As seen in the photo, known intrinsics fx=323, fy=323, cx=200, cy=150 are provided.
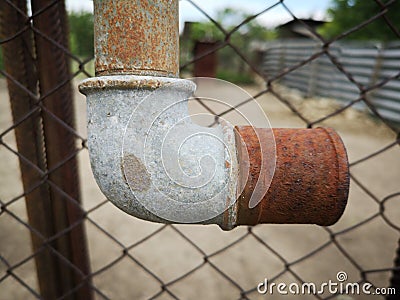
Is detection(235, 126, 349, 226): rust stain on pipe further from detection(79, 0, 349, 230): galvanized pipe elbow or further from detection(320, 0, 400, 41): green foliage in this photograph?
detection(320, 0, 400, 41): green foliage

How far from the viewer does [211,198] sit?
1.56 feet

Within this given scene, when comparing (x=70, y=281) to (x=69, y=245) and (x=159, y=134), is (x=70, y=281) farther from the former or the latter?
(x=159, y=134)

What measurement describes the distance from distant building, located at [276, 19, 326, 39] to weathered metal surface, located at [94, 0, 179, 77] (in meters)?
0.37

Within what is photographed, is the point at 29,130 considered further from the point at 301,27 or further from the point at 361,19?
the point at 361,19

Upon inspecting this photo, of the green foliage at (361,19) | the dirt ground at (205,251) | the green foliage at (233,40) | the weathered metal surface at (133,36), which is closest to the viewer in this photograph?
the weathered metal surface at (133,36)

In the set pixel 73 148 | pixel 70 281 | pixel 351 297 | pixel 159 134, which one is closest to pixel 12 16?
pixel 73 148

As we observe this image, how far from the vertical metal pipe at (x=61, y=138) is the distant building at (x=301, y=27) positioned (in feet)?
1.86

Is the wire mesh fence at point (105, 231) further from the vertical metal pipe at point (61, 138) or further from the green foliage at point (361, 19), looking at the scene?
the green foliage at point (361, 19)

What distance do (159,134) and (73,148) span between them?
570mm

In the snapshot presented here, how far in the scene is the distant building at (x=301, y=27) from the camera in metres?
0.73

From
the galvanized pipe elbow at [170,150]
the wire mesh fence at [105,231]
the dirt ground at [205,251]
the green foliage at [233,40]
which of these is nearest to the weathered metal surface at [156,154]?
the galvanized pipe elbow at [170,150]

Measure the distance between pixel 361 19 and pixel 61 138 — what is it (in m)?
8.43

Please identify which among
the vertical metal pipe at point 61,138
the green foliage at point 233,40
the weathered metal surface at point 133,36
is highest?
the weathered metal surface at point 133,36

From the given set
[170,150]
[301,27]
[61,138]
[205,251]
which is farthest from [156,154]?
[301,27]
